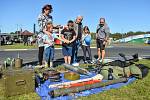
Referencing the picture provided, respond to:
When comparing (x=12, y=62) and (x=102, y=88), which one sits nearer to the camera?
(x=102, y=88)

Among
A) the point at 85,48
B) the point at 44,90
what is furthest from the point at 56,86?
the point at 85,48

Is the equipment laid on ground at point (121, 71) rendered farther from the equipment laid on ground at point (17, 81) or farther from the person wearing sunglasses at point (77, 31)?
the person wearing sunglasses at point (77, 31)

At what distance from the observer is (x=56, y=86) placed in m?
6.16

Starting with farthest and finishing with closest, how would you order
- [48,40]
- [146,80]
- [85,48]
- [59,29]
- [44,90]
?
[85,48], [59,29], [48,40], [146,80], [44,90]

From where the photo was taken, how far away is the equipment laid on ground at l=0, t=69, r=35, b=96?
553cm

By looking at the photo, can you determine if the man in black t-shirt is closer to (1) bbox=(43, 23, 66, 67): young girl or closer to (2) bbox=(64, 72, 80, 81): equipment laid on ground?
(1) bbox=(43, 23, 66, 67): young girl

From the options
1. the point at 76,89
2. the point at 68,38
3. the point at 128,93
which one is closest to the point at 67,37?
the point at 68,38

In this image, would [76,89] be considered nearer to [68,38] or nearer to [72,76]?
[72,76]

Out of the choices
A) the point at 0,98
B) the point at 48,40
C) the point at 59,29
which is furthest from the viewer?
the point at 59,29

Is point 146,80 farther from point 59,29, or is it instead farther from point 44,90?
point 59,29

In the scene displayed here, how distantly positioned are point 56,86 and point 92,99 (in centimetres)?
101

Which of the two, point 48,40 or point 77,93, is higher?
point 48,40

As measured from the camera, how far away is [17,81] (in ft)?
18.3

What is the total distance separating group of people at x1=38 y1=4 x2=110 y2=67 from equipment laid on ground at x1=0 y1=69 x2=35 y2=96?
2804 millimetres
